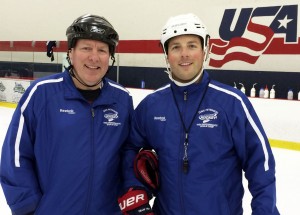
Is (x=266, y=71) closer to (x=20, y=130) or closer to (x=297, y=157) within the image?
(x=297, y=157)

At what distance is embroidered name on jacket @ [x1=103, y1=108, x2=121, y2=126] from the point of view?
4.71 feet

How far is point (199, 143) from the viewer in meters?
1.32

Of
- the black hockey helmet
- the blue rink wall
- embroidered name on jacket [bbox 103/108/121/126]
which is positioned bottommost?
the blue rink wall

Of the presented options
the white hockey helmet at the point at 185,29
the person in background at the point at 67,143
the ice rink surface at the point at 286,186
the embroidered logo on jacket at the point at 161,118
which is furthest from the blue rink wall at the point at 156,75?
the person in background at the point at 67,143

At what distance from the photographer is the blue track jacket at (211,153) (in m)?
1.29

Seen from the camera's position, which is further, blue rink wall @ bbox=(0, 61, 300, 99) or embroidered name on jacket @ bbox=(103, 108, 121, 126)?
blue rink wall @ bbox=(0, 61, 300, 99)

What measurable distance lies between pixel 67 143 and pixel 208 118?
558 millimetres

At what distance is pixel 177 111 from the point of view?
1.38m

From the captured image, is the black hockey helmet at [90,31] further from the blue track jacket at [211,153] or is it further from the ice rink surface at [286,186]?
the ice rink surface at [286,186]

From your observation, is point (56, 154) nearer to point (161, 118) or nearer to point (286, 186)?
point (161, 118)

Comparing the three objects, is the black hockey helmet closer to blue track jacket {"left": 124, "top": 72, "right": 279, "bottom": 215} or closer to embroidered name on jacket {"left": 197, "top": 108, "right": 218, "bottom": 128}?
blue track jacket {"left": 124, "top": 72, "right": 279, "bottom": 215}

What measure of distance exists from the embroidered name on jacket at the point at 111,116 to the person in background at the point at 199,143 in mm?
130

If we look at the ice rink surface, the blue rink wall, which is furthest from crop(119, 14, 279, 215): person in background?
the blue rink wall

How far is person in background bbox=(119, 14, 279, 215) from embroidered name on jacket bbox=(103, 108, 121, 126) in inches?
5.1
